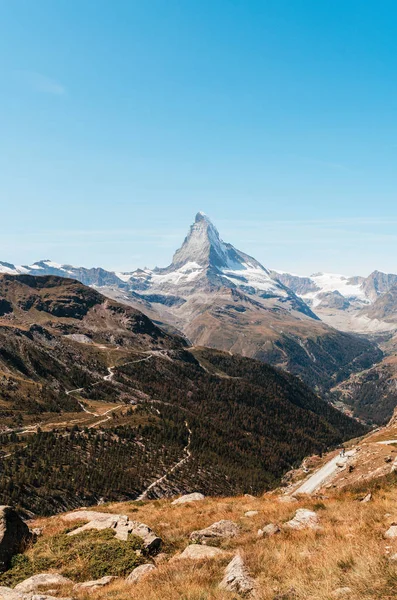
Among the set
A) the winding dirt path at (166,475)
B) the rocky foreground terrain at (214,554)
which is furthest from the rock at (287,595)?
the winding dirt path at (166,475)

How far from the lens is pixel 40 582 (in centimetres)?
1688

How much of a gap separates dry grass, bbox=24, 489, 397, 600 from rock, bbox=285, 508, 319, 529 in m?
0.53

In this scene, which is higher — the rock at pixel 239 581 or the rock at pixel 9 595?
the rock at pixel 239 581

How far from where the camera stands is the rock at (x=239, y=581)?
13.4 m

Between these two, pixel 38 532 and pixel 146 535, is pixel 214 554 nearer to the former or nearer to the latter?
pixel 146 535

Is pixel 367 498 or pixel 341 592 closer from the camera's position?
pixel 341 592

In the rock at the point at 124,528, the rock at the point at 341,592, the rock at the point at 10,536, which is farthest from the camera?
the rock at the point at 124,528

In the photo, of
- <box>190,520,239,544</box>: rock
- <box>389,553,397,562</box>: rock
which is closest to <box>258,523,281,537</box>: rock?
<box>190,520,239,544</box>: rock

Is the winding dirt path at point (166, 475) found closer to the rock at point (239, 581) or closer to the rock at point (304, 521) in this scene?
the rock at point (304, 521)

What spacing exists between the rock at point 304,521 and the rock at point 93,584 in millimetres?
10895

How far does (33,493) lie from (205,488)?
7250 cm

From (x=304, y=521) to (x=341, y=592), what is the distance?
40.1 feet

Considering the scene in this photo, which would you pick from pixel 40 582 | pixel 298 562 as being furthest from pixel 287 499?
pixel 40 582

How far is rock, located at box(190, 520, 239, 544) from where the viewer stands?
21.9 m
